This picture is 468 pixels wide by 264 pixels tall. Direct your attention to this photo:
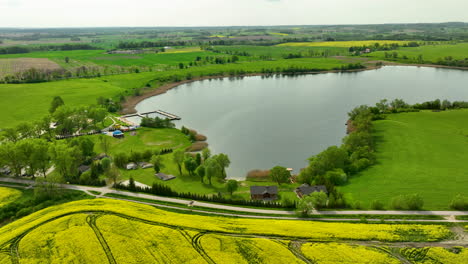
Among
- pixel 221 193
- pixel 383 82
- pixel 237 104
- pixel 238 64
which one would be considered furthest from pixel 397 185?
pixel 238 64

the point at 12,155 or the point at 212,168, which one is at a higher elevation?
the point at 12,155

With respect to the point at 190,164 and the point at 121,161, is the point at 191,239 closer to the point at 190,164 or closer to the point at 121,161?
the point at 190,164

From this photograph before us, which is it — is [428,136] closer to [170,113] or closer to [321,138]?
[321,138]

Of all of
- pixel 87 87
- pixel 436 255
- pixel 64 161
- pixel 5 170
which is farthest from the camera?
pixel 87 87

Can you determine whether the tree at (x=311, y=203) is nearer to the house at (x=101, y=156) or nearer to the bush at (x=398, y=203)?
the bush at (x=398, y=203)

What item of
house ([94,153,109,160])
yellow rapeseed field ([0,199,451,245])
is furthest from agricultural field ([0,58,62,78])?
yellow rapeseed field ([0,199,451,245])

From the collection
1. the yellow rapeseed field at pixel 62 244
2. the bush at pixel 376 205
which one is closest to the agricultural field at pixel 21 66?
the yellow rapeseed field at pixel 62 244

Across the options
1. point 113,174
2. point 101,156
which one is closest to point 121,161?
point 101,156

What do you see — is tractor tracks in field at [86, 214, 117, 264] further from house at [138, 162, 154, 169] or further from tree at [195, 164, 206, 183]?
house at [138, 162, 154, 169]
